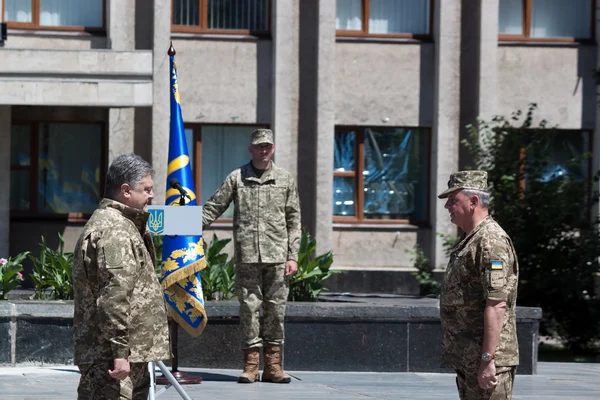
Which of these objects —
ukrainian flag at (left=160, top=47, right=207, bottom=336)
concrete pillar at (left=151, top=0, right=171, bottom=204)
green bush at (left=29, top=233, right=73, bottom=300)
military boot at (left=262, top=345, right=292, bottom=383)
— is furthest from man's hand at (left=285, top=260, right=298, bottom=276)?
concrete pillar at (left=151, top=0, right=171, bottom=204)

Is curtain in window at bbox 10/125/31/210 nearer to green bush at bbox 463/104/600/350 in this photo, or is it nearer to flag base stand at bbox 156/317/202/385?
green bush at bbox 463/104/600/350

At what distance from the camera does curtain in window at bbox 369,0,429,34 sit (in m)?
22.0

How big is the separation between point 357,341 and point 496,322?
5749 millimetres

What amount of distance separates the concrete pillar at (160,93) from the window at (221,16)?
18.9 inches

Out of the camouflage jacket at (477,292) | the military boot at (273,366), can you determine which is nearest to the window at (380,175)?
the military boot at (273,366)

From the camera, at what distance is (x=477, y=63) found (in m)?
21.8

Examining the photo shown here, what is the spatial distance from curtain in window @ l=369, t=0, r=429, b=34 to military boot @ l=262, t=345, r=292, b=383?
12.0 m

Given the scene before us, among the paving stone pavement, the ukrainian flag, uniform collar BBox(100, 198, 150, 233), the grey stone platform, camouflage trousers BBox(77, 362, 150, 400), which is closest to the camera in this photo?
camouflage trousers BBox(77, 362, 150, 400)

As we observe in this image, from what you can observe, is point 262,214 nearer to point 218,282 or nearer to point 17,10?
point 218,282

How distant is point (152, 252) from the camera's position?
6.49 metres

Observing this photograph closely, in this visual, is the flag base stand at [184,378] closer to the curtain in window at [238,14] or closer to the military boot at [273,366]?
the military boot at [273,366]

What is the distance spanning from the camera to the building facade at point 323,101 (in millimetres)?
20859

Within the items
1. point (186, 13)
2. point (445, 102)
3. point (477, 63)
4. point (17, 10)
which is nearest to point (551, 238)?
point (445, 102)

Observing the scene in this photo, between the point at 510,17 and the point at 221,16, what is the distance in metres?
5.43
